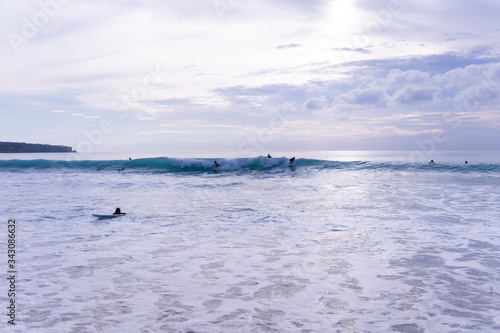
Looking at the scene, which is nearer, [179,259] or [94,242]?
[179,259]

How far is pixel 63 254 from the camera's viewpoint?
769 cm

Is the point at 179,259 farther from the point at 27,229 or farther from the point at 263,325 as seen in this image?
the point at 27,229

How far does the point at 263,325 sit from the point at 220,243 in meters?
4.30

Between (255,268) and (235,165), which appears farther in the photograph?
(235,165)

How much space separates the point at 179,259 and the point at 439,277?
492cm

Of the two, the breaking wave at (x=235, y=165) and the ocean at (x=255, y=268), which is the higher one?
the breaking wave at (x=235, y=165)

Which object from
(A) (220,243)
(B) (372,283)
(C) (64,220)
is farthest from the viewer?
(C) (64,220)

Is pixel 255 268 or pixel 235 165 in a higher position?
pixel 235 165

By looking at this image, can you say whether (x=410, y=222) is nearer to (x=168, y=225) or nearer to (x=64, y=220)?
(x=168, y=225)

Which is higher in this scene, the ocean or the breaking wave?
the breaking wave

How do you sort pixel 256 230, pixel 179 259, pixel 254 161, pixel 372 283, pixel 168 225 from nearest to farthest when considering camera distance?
pixel 372 283 < pixel 179 259 < pixel 256 230 < pixel 168 225 < pixel 254 161

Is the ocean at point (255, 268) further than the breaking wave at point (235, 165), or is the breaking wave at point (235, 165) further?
the breaking wave at point (235, 165)

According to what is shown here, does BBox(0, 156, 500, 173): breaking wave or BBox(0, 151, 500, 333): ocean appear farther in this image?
BBox(0, 156, 500, 173): breaking wave

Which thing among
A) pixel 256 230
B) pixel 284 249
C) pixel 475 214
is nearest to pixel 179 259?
pixel 284 249
